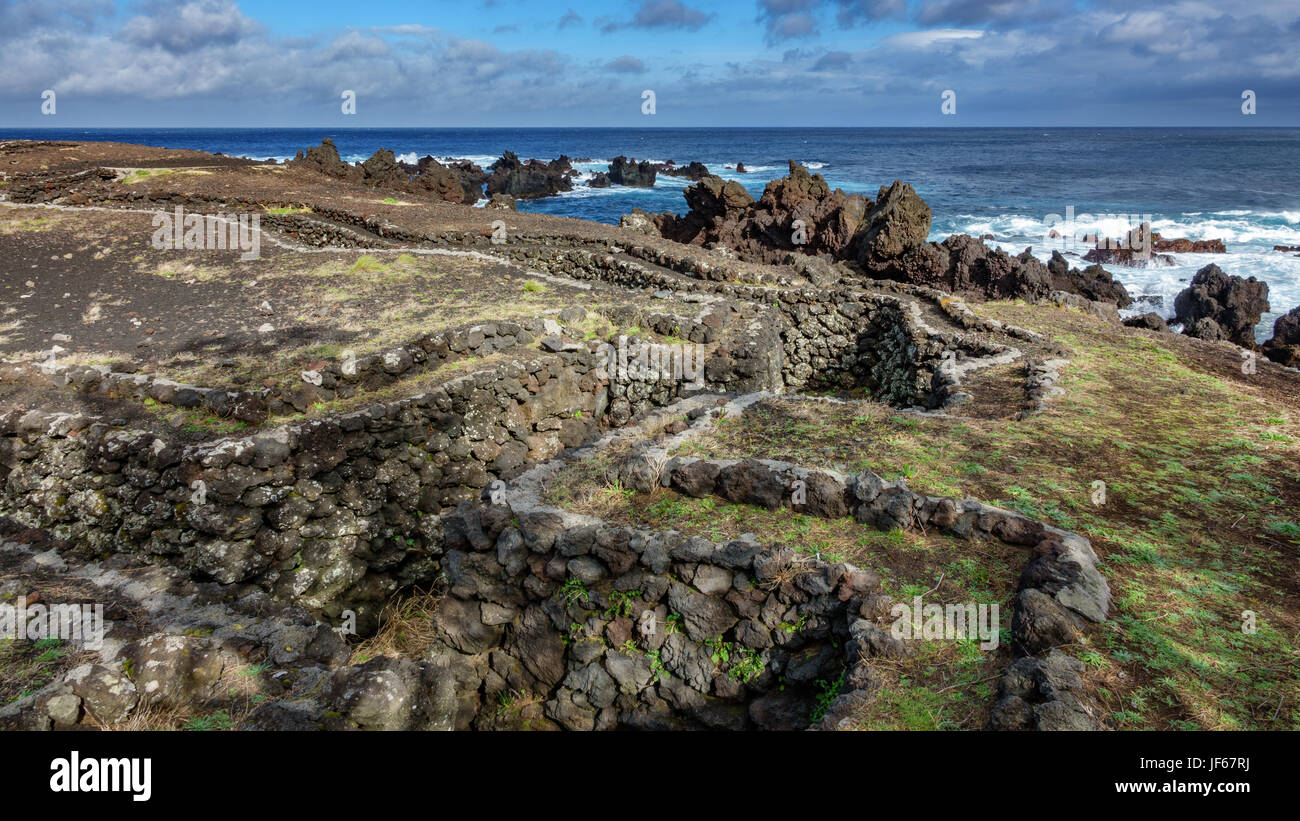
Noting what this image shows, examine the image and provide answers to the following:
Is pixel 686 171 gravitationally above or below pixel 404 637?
above

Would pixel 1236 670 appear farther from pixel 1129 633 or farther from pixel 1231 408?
pixel 1231 408

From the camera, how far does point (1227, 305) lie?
22656 mm

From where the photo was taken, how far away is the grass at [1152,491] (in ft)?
14.8

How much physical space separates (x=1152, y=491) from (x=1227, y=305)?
21149mm

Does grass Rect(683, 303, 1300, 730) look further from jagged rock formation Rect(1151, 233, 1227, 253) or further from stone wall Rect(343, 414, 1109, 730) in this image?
jagged rock formation Rect(1151, 233, 1227, 253)

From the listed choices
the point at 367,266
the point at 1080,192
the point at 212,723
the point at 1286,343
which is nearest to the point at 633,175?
the point at 1080,192

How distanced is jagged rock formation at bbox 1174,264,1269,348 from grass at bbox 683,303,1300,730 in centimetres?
1335

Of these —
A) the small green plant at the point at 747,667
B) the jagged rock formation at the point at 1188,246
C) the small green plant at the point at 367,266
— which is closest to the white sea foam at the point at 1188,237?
the jagged rock formation at the point at 1188,246

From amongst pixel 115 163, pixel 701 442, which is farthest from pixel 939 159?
pixel 701 442

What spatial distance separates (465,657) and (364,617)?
3.30 meters

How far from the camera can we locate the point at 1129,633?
16.3 ft

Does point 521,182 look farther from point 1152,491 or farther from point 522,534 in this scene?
point 1152,491
